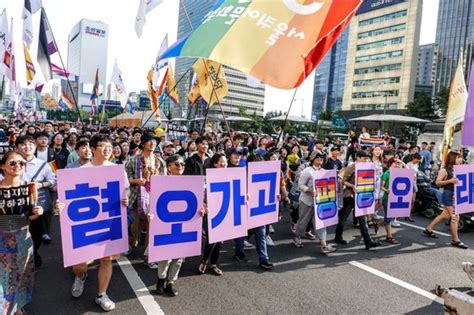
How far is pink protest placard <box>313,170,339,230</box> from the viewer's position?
563 centimetres

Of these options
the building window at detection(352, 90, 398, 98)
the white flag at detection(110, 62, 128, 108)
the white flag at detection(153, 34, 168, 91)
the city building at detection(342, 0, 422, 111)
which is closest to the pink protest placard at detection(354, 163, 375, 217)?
the white flag at detection(153, 34, 168, 91)

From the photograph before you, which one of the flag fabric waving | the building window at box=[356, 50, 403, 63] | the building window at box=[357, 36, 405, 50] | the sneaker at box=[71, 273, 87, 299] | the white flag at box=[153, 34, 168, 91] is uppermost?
the building window at box=[357, 36, 405, 50]

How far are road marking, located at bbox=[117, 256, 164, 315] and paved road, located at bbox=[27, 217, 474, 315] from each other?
1cm

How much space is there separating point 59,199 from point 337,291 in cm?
334

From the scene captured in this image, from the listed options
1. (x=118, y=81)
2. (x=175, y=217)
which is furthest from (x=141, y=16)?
(x=118, y=81)

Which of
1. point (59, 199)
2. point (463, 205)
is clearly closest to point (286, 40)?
point (59, 199)

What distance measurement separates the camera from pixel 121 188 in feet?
12.1

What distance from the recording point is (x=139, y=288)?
4.18m

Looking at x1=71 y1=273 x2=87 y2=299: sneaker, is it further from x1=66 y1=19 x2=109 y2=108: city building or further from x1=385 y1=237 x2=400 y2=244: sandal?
x1=66 y1=19 x2=109 y2=108: city building

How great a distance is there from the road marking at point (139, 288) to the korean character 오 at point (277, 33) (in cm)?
301

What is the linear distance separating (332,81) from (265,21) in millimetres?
121615

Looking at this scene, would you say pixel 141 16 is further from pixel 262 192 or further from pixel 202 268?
pixel 202 268

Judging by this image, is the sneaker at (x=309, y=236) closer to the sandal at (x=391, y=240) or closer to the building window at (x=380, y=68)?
the sandal at (x=391, y=240)

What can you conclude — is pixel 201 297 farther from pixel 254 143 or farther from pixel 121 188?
pixel 254 143
